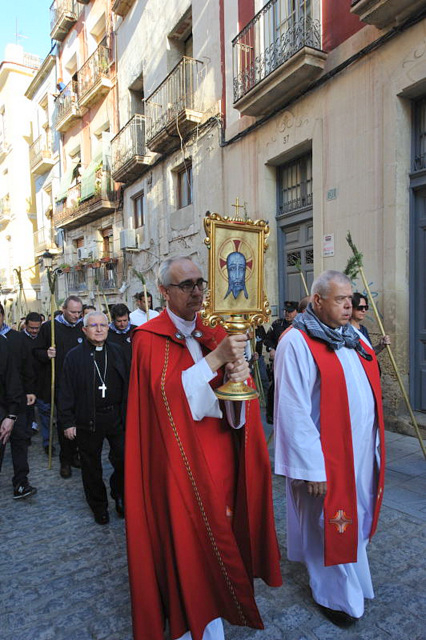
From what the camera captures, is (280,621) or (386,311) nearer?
(280,621)

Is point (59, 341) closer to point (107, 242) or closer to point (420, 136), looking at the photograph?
point (420, 136)

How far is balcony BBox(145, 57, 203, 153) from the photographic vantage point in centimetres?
974

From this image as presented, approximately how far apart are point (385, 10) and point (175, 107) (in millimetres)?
6141

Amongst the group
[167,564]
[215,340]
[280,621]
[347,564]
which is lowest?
[280,621]

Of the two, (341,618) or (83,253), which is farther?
(83,253)

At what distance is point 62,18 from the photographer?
16.6 meters

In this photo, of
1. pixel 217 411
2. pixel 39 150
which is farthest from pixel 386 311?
pixel 39 150

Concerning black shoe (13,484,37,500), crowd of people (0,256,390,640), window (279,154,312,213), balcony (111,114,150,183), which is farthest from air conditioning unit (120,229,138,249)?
crowd of people (0,256,390,640)

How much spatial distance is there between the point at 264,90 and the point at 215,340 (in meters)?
6.38

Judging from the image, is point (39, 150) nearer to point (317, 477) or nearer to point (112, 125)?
point (112, 125)

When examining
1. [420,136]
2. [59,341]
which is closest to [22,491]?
[59,341]

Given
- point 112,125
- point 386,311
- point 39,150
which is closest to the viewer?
point 386,311

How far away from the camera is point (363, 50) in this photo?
5.87 metres

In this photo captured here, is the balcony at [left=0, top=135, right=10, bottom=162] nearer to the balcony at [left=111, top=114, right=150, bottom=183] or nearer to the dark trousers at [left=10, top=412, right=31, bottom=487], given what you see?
the balcony at [left=111, top=114, right=150, bottom=183]
